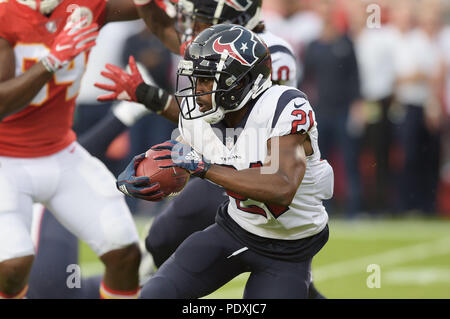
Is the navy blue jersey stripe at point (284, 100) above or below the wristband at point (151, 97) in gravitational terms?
above

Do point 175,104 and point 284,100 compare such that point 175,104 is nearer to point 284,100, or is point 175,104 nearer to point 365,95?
point 284,100

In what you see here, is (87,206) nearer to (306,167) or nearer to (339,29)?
(306,167)

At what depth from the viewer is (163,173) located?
11.4ft

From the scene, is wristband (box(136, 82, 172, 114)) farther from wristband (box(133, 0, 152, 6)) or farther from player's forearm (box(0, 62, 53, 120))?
wristband (box(133, 0, 152, 6))

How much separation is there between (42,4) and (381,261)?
385cm

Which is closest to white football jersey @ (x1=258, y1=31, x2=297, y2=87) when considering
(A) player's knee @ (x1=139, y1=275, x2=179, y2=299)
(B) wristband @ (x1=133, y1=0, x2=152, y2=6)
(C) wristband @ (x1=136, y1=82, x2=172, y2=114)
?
(C) wristband @ (x1=136, y1=82, x2=172, y2=114)

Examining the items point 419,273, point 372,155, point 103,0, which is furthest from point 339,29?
point 103,0

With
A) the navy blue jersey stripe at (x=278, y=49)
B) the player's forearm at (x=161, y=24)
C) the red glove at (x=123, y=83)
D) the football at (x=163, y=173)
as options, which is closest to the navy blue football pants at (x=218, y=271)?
the football at (x=163, y=173)

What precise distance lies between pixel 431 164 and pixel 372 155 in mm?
627

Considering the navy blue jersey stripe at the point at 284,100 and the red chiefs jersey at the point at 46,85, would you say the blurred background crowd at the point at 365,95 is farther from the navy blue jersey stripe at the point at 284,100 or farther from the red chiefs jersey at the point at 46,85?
the navy blue jersey stripe at the point at 284,100

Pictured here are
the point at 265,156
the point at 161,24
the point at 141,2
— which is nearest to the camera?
the point at 265,156

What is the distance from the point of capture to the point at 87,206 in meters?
4.32

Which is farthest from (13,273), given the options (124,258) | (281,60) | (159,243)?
(281,60)

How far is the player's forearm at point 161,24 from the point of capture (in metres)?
4.65
